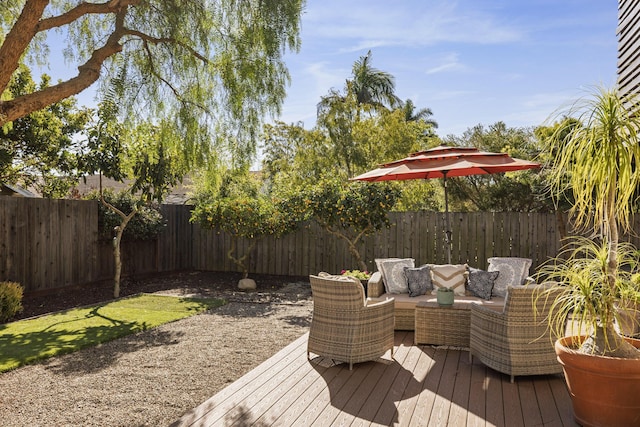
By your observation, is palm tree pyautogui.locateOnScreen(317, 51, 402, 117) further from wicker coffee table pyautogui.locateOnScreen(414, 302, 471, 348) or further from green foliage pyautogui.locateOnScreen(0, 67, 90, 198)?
wicker coffee table pyautogui.locateOnScreen(414, 302, 471, 348)

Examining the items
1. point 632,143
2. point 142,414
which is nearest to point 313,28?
point 632,143

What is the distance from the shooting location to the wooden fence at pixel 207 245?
7.60 m

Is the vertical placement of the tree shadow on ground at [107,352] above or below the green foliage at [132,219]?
below

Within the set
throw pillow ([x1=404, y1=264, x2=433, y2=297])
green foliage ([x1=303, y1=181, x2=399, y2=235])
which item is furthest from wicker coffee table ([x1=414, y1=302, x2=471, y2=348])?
green foliage ([x1=303, y1=181, x2=399, y2=235])

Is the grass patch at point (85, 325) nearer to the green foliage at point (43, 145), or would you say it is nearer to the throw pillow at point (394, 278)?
the throw pillow at point (394, 278)

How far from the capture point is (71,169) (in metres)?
11.2

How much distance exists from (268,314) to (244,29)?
13.4ft

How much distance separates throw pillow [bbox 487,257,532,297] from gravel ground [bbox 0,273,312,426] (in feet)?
8.19

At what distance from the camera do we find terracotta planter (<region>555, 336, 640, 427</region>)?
2.69 m

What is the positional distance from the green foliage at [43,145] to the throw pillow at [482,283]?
7.84 m

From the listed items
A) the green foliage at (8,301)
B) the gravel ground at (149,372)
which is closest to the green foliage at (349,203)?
the gravel ground at (149,372)

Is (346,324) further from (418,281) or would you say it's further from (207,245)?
(207,245)

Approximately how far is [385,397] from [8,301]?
5526mm

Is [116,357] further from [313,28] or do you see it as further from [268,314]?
[313,28]
